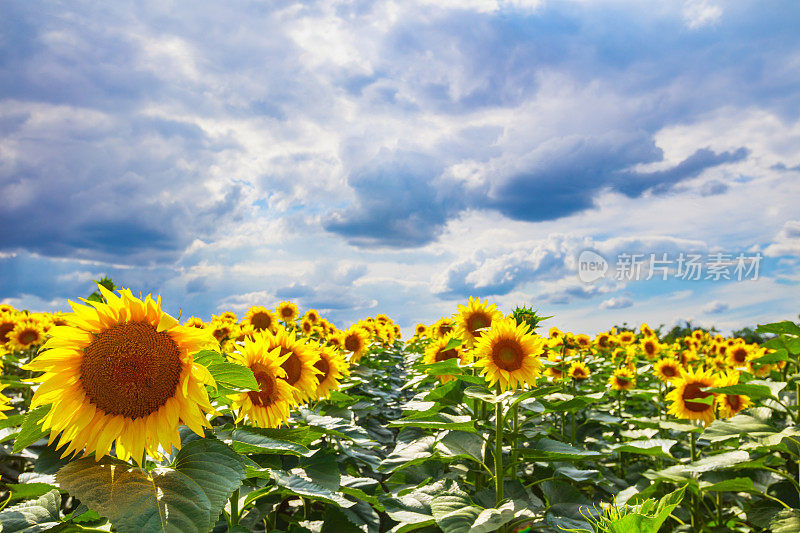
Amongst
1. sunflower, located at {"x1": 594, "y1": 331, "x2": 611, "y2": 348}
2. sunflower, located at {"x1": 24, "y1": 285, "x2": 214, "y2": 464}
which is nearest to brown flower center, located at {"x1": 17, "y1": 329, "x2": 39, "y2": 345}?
sunflower, located at {"x1": 24, "y1": 285, "x2": 214, "y2": 464}

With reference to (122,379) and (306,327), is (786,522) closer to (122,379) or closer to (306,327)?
(122,379)

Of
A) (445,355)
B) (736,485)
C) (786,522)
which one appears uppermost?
(445,355)

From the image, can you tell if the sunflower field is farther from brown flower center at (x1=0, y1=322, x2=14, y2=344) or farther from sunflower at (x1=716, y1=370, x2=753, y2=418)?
brown flower center at (x1=0, y1=322, x2=14, y2=344)

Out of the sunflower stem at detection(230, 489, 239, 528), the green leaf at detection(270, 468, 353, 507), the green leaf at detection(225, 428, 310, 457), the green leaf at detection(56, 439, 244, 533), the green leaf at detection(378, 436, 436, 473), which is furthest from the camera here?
the green leaf at detection(378, 436, 436, 473)

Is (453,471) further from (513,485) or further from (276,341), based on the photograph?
(276,341)

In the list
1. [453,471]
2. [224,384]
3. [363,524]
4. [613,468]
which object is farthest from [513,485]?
[613,468]

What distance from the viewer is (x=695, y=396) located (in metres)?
5.57

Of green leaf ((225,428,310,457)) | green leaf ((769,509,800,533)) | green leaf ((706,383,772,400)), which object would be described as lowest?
green leaf ((769,509,800,533))

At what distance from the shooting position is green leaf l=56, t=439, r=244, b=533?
1506 millimetres

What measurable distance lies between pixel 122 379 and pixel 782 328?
447 centimetres

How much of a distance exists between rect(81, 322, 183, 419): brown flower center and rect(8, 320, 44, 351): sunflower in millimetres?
7177

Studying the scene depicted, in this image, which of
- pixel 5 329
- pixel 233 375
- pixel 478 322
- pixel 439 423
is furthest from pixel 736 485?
pixel 5 329

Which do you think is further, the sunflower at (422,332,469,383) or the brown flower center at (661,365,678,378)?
the brown flower center at (661,365,678,378)

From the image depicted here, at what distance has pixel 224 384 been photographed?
2.02 metres
